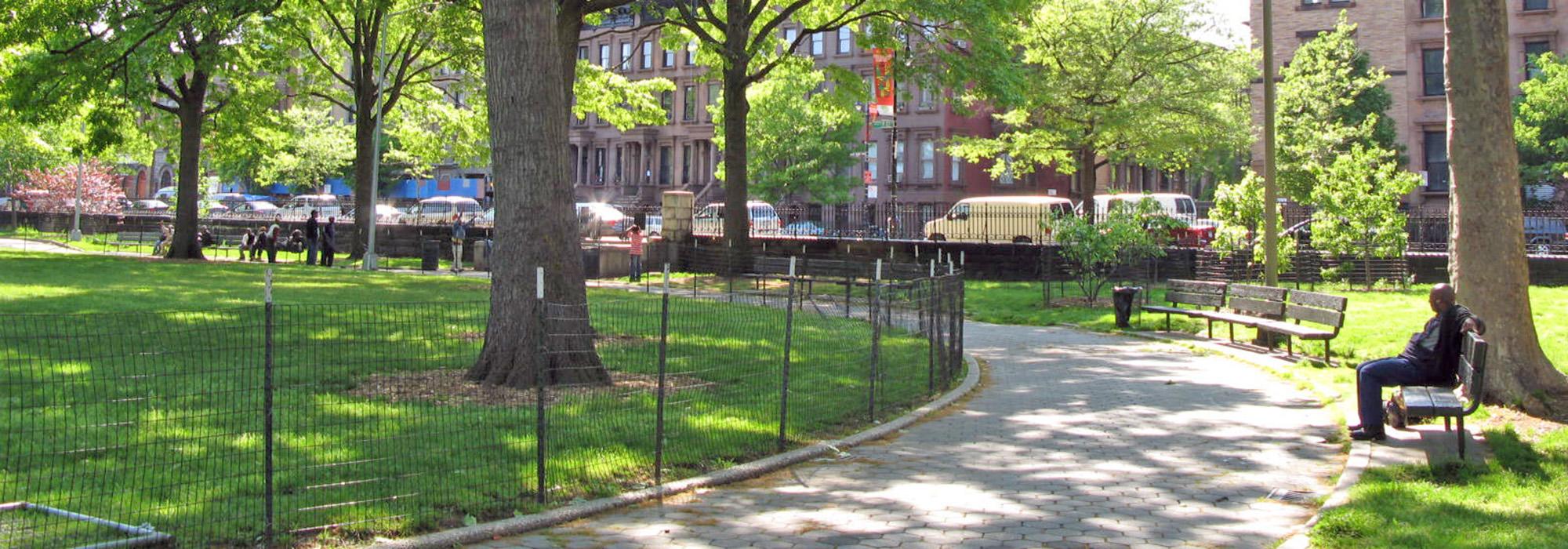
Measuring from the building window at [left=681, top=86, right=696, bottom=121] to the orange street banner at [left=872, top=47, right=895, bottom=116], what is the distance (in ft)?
96.3

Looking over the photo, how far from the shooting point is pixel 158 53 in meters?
27.8

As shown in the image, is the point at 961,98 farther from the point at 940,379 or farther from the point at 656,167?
the point at 656,167

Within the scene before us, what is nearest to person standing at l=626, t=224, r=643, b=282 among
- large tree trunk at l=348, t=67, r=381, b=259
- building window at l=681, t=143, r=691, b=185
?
large tree trunk at l=348, t=67, r=381, b=259

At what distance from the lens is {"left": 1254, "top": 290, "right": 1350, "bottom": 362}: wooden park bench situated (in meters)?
15.4

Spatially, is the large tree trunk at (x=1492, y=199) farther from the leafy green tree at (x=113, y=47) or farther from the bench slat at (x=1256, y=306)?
the leafy green tree at (x=113, y=47)

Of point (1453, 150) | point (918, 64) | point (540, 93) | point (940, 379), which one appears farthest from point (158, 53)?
point (1453, 150)

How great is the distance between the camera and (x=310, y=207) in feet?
208

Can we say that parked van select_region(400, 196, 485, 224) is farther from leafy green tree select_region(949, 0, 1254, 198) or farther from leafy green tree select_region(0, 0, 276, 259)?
leafy green tree select_region(949, 0, 1254, 198)

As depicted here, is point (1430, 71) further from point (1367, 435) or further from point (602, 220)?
point (1367, 435)

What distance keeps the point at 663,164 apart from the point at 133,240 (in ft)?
108

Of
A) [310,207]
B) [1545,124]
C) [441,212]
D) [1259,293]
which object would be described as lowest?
[1259,293]

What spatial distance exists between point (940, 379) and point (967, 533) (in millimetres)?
6562

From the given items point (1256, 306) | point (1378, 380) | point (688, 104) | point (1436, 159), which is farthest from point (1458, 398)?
point (688, 104)

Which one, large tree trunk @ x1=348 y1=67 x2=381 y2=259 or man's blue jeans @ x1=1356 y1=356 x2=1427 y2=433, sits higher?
large tree trunk @ x1=348 y1=67 x2=381 y2=259
